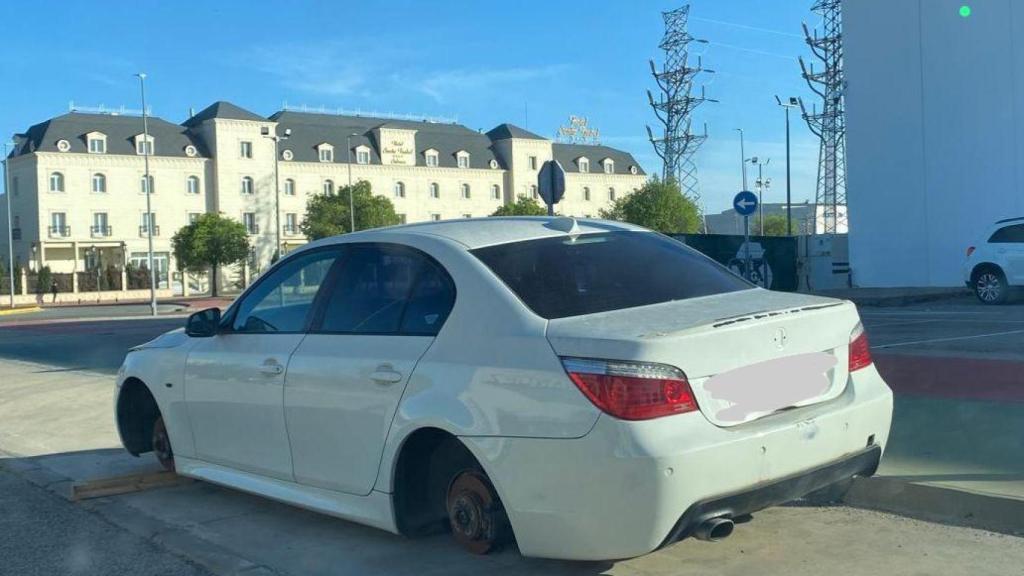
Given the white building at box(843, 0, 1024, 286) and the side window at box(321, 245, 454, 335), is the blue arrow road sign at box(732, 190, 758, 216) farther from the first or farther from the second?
the side window at box(321, 245, 454, 335)

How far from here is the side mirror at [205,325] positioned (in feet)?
19.4

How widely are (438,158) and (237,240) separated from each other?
85.0ft

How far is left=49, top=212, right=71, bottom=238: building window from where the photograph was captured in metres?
74.6

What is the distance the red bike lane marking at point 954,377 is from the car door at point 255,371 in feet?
18.5

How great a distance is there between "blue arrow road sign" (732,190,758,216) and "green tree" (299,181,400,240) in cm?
5408

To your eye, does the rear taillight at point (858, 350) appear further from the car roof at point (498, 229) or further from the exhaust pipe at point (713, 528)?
the car roof at point (498, 229)

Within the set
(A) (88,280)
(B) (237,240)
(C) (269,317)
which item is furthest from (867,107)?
(A) (88,280)

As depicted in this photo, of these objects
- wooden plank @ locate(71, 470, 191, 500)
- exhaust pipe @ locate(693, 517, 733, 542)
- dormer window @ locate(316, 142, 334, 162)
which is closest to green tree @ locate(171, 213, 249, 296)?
dormer window @ locate(316, 142, 334, 162)

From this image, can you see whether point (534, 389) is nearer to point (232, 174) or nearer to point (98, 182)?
point (98, 182)

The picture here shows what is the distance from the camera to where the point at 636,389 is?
374cm

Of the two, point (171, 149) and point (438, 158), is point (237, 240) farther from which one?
point (438, 158)

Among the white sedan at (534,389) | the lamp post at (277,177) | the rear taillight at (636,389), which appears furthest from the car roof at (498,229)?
the lamp post at (277,177)

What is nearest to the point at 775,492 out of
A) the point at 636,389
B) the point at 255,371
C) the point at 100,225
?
the point at 636,389

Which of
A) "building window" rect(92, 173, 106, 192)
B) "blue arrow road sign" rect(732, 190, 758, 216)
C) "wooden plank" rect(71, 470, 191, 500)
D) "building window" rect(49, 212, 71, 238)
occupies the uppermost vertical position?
"building window" rect(92, 173, 106, 192)
